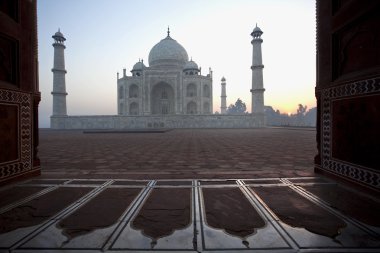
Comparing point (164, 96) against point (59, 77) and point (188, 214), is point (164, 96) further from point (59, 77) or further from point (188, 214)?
point (188, 214)

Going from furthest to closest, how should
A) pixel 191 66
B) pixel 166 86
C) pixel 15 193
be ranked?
pixel 166 86, pixel 191 66, pixel 15 193

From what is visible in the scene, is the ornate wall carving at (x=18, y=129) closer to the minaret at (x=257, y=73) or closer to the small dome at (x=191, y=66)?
the minaret at (x=257, y=73)

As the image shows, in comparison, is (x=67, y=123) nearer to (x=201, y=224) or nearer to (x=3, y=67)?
(x=3, y=67)

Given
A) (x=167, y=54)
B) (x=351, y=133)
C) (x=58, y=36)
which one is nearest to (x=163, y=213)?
(x=351, y=133)

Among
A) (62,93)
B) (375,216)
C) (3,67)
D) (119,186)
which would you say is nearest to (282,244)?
(375,216)

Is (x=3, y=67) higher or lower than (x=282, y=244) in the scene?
higher

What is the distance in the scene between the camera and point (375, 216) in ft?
5.65

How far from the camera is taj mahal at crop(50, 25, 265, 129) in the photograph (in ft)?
84.6

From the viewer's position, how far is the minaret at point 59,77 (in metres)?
25.1

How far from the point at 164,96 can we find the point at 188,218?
3187 centimetres

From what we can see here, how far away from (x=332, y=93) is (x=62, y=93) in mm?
28093

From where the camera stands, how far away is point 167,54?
32.5m

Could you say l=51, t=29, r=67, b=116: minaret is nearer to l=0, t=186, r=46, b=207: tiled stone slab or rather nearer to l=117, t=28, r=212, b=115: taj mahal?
l=117, t=28, r=212, b=115: taj mahal

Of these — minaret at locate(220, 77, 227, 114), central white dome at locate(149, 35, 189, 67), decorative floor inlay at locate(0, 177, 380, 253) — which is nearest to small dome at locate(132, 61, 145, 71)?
central white dome at locate(149, 35, 189, 67)
